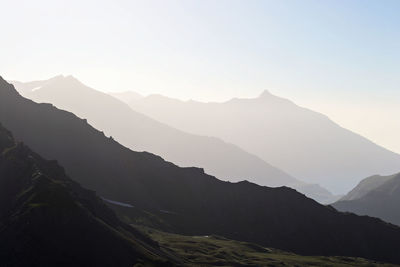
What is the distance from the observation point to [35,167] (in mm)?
157125

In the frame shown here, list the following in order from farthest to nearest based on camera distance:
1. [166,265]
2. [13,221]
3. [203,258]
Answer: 1. [203,258]
2. [166,265]
3. [13,221]

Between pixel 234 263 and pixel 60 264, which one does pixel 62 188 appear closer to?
pixel 60 264

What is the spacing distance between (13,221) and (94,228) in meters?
21.5

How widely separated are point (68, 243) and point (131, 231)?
51.9 metres

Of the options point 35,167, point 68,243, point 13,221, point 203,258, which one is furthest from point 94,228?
point 203,258

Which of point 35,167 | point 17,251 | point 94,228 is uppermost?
point 35,167

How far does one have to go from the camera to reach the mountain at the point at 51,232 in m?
115

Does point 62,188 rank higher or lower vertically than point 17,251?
higher

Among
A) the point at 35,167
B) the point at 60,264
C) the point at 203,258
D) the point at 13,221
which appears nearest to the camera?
the point at 60,264

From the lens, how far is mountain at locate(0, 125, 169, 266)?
114938 millimetres

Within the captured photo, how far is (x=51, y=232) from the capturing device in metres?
121

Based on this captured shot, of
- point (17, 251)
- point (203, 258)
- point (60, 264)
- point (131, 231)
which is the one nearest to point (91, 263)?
point (60, 264)

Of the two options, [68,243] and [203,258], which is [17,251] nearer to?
[68,243]

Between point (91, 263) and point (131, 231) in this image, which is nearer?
point (91, 263)
